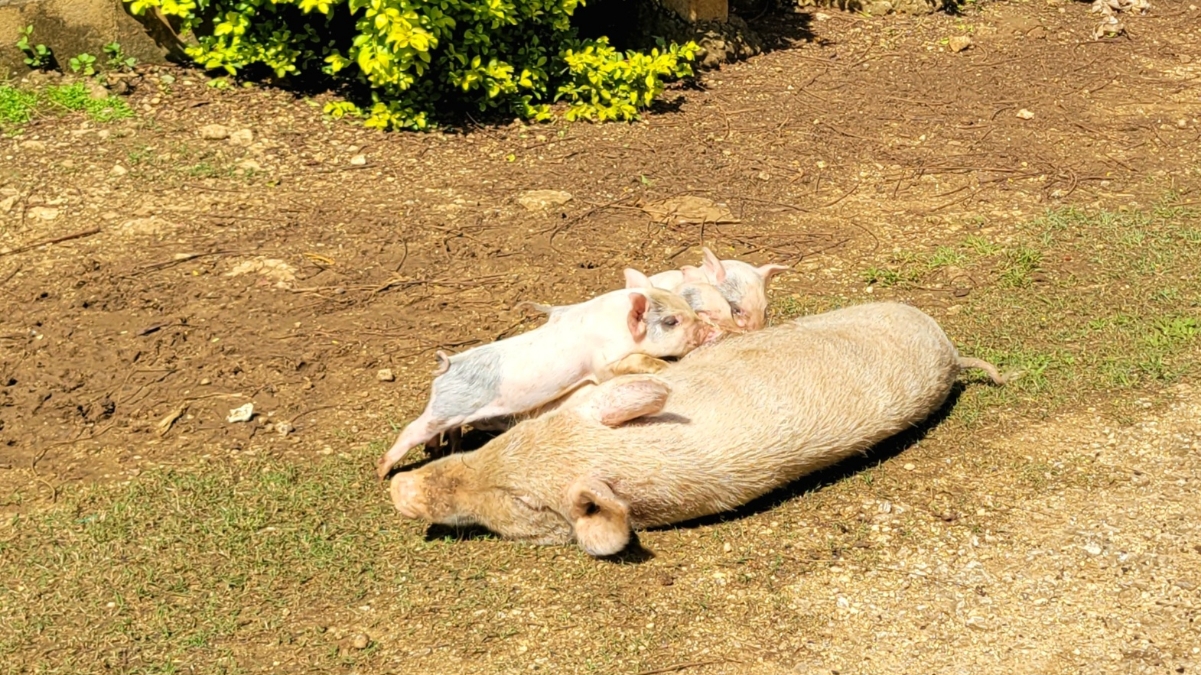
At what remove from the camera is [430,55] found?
7.76 m

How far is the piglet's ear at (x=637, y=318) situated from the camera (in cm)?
520

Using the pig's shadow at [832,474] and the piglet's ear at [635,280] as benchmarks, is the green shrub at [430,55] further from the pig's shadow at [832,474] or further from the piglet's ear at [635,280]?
the pig's shadow at [832,474]

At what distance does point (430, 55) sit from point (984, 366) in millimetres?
4018

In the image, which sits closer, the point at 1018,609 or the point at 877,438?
the point at 1018,609

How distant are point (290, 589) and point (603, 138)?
4478 millimetres

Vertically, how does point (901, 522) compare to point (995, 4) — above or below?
below

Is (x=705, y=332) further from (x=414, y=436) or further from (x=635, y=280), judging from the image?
(x=414, y=436)

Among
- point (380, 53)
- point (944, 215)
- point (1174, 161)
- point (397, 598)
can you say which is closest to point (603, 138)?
point (380, 53)

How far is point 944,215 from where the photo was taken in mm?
7359

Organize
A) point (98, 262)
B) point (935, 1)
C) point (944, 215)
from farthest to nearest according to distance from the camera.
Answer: point (935, 1), point (944, 215), point (98, 262)

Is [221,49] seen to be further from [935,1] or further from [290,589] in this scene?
[935,1]

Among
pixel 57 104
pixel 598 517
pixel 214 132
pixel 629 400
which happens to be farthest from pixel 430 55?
pixel 598 517

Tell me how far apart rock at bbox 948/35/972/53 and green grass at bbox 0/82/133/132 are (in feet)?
20.2

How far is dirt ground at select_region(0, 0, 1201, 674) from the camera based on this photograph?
14.2ft
